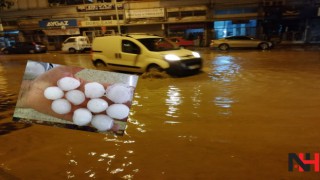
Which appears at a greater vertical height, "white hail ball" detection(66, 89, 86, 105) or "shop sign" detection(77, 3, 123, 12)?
"shop sign" detection(77, 3, 123, 12)

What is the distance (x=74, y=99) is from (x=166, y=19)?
25962mm

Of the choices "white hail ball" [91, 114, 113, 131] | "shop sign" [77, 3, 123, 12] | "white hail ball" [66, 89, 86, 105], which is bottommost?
"white hail ball" [91, 114, 113, 131]

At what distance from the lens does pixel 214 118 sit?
5.07 metres

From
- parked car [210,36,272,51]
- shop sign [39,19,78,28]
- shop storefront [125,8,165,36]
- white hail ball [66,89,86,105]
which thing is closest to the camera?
white hail ball [66,89,86,105]

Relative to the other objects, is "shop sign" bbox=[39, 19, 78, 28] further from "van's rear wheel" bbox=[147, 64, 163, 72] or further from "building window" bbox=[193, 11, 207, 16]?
"van's rear wheel" bbox=[147, 64, 163, 72]

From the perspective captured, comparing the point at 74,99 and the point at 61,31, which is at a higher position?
the point at 61,31

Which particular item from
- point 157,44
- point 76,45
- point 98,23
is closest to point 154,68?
point 157,44

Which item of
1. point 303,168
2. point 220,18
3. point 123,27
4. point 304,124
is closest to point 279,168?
point 303,168

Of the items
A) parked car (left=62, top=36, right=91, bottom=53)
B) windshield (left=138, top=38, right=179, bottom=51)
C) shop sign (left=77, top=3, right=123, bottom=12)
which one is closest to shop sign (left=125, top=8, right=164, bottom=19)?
shop sign (left=77, top=3, right=123, bottom=12)

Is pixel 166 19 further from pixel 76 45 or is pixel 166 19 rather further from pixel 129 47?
pixel 129 47

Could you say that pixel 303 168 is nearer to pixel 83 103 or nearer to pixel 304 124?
pixel 304 124

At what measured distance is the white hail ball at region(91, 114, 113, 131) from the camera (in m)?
3.00

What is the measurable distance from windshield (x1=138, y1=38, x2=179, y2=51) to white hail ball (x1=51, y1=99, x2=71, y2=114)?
645 cm

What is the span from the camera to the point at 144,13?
28031 mm
